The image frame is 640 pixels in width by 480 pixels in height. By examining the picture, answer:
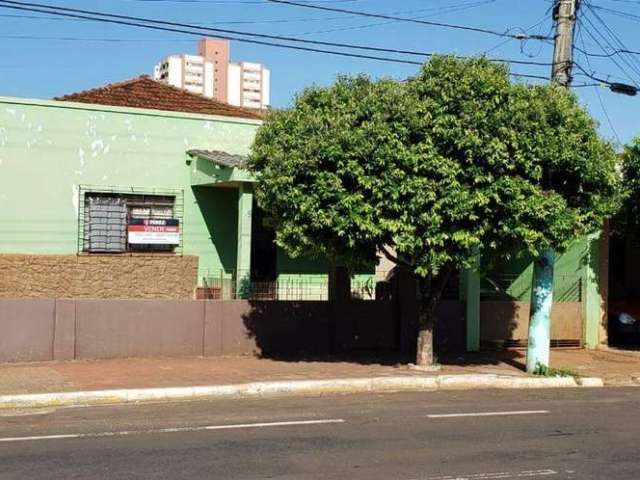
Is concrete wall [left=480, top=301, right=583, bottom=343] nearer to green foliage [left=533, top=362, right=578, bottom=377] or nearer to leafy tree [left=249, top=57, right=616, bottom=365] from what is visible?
green foliage [left=533, top=362, right=578, bottom=377]

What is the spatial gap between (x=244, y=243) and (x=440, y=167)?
19.0 ft

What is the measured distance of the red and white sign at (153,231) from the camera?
17500 mm

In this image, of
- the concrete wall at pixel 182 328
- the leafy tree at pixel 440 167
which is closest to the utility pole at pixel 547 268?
the leafy tree at pixel 440 167

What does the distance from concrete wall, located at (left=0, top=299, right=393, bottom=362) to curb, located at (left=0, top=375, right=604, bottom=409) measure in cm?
349

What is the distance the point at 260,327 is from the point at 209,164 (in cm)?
366

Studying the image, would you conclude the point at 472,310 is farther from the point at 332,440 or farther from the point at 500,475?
the point at 500,475

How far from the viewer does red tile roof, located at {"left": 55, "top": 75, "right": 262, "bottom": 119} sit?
2003 cm

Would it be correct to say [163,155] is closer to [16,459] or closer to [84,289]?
[84,289]

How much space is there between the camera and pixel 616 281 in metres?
22.9

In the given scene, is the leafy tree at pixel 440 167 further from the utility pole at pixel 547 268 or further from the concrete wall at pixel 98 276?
the concrete wall at pixel 98 276

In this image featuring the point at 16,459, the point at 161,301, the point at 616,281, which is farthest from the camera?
the point at 616,281

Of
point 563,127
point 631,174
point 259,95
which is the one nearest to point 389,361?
point 563,127

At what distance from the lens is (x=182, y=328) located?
1579 cm

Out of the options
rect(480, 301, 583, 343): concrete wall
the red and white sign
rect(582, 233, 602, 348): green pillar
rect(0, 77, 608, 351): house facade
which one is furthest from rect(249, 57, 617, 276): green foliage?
rect(582, 233, 602, 348): green pillar
